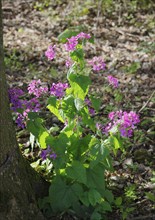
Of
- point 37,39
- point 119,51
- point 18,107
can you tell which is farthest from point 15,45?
point 18,107

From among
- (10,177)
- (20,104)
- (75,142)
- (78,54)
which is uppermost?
(78,54)

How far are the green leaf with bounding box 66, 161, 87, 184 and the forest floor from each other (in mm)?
641

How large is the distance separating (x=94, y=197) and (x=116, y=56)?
2879 mm

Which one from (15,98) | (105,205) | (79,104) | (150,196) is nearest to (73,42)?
(79,104)

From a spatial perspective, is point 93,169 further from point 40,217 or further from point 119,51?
point 119,51

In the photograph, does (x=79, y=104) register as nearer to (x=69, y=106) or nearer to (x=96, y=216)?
(x=69, y=106)

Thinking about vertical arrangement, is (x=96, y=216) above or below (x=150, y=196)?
above

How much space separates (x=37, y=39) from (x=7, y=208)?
3.52 meters

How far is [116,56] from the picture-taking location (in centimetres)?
521

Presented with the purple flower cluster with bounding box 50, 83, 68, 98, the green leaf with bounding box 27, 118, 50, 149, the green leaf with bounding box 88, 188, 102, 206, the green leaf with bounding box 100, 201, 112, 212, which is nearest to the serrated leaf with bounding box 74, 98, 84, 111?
the purple flower cluster with bounding box 50, 83, 68, 98

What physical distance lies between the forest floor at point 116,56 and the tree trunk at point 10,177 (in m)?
0.73

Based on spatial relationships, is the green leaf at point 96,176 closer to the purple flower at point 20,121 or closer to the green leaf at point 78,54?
the purple flower at point 20,121

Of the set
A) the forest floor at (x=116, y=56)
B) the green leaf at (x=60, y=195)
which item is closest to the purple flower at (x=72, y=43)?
the green leaf at (x=60, y=195)

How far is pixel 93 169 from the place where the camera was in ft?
8.54
